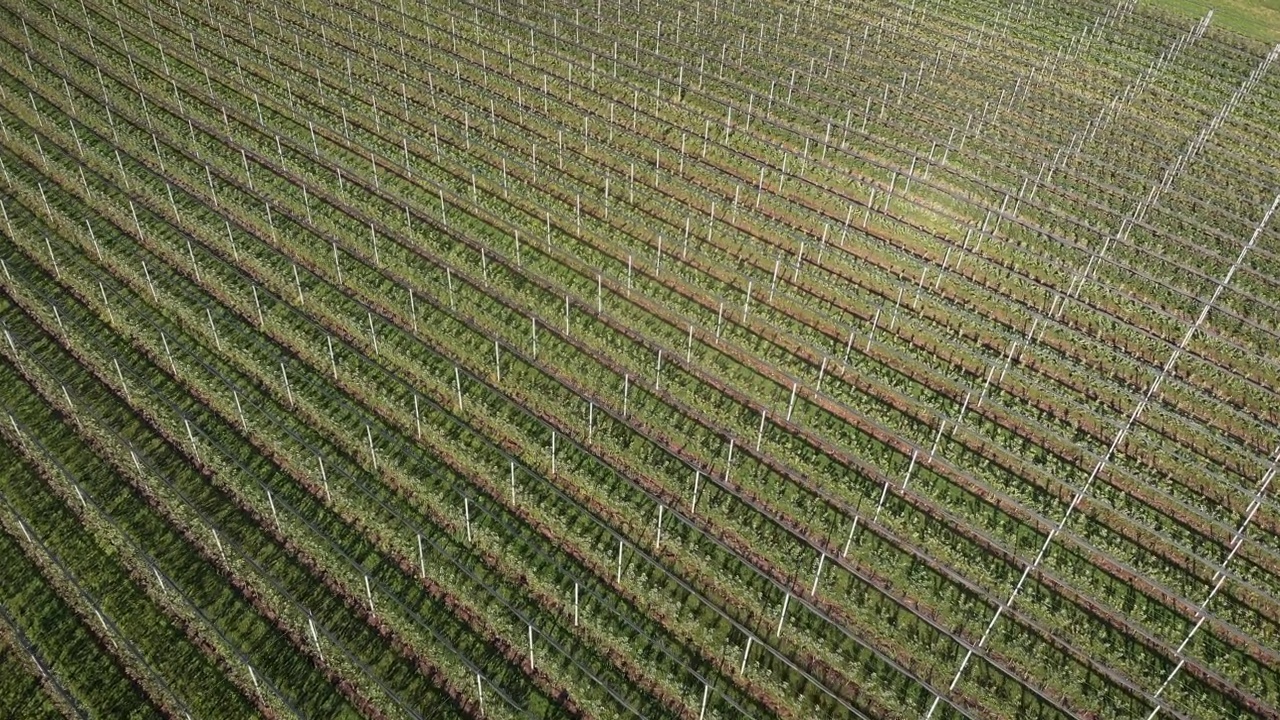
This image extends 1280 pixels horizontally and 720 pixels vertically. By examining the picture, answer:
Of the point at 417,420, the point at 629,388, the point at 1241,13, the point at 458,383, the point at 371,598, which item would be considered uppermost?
the point at 1241,13

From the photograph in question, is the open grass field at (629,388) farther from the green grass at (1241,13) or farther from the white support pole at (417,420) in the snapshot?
the green grass at (1241,13)

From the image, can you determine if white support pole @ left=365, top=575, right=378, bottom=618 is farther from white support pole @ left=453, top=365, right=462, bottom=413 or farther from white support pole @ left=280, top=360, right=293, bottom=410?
white support pole @ left=280, top=360, right=293, bottom=410

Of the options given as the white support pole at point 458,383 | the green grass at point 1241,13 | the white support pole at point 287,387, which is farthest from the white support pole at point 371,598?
the green grass at point 1241,13

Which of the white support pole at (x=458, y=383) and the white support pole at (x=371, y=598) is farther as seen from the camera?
the white support pole at (x=458, y=383)

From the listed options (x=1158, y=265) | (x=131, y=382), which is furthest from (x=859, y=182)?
(x=131, y=382)

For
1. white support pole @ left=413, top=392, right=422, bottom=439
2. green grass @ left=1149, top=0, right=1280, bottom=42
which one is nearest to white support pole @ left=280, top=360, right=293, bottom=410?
white support pole @ left=413, top=392, right=422, bottom=439

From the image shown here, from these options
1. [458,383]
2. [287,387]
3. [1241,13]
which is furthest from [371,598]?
[1241,13]

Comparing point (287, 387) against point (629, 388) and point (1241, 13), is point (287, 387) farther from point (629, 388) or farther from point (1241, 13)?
point (1241, 13)
